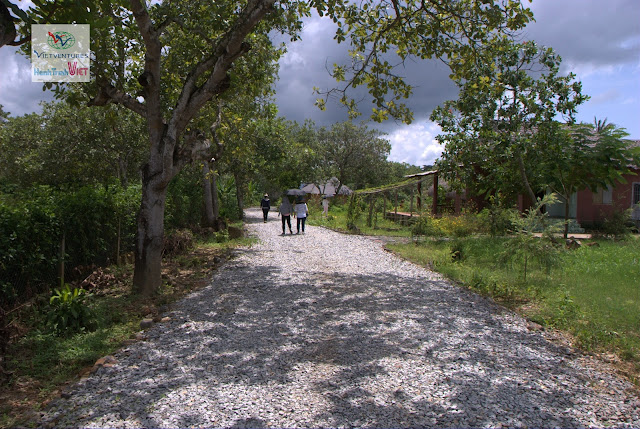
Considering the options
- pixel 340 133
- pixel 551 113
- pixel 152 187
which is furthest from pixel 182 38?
pixel 340 133

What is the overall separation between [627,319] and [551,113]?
9.83 metres

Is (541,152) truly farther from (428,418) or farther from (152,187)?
(428,418)

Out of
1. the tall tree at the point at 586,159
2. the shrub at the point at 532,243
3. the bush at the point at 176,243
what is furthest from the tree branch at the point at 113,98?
the tall tree at the point at 586,159

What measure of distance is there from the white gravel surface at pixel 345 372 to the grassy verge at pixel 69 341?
27 centimetres

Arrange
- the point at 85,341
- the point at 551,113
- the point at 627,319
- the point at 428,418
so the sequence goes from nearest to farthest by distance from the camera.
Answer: the point at 428,418
the point at 85,341
the point at 627,319
the point at 551,113

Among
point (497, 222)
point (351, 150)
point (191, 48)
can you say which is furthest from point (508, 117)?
point (351, 150)

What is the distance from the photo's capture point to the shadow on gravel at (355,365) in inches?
142

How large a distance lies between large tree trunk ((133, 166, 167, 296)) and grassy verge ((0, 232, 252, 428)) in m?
0.25

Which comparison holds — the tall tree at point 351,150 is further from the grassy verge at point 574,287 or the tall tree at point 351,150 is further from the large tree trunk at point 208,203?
the grassy verge at point 574,287

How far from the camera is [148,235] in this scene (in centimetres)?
764

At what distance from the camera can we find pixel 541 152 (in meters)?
15.0

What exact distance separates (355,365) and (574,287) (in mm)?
5481

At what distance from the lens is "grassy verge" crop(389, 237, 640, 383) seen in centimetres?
554

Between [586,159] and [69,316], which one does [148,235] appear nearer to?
[69,316]
